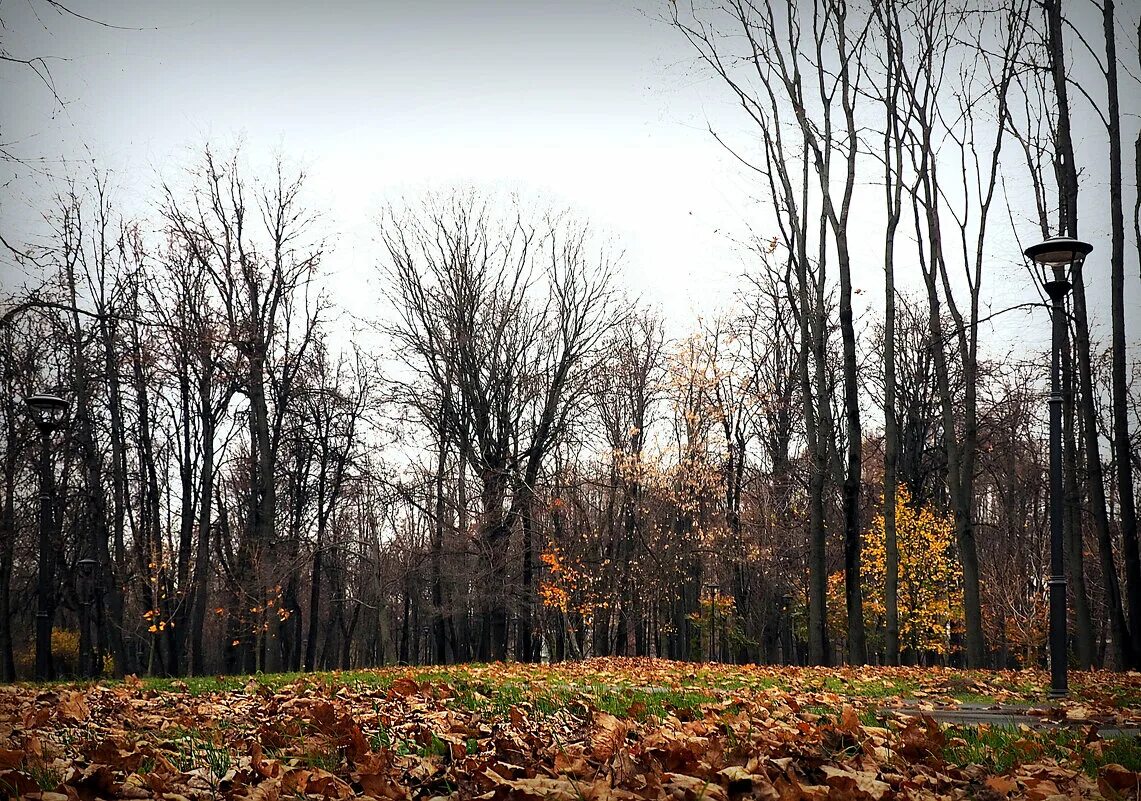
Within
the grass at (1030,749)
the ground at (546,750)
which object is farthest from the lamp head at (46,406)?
the grass at (1030,749)

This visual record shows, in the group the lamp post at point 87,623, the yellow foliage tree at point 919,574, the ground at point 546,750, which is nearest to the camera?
the ground at point 546,750

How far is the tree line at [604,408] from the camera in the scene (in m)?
18.2

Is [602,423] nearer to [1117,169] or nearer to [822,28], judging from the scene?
[822,28]

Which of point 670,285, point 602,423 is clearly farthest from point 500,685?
point 670,285

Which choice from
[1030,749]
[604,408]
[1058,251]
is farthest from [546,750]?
[604,408]

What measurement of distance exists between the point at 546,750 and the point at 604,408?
25.2m

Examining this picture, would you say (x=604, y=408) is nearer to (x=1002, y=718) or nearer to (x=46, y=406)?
(x=46, y=406)

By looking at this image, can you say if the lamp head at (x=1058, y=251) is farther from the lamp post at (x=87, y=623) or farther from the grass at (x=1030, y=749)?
the lamp post at (x=87, y=623)

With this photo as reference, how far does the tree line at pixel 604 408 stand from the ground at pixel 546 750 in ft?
38.8

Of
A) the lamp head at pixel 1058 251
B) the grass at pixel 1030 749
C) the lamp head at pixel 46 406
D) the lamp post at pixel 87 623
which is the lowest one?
the lamp post at pixel 87 623

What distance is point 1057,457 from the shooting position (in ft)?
32.1

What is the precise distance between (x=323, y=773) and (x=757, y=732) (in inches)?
87.6

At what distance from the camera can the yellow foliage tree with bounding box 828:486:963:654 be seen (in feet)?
94.8

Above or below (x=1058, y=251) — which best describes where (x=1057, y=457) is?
below
